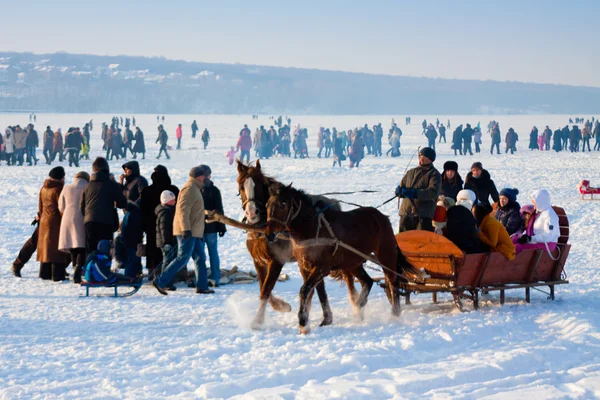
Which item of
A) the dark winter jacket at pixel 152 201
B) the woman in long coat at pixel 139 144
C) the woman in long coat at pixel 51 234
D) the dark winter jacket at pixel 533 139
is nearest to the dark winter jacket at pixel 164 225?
the dark winter jacket at pixel 152 201

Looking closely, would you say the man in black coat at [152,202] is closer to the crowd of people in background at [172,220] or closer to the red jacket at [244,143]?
the crowd of people in background at [172,220]

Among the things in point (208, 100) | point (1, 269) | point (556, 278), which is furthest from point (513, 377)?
point (208, 100)

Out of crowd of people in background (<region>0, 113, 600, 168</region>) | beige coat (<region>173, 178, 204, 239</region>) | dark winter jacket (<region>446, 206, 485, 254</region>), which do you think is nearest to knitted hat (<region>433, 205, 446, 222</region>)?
dark winter jacket (<region>446, 206, 485, 254</region>)

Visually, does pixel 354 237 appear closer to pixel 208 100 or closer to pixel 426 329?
pixel 426 329

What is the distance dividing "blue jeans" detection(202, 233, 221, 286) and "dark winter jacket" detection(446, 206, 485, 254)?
2943 mm

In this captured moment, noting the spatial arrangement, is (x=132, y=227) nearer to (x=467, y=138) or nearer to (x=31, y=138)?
(x=31, y=138)

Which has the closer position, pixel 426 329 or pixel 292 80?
pixel 426 329

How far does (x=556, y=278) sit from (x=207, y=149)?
33.1 meters

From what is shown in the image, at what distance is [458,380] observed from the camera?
20.6 ft

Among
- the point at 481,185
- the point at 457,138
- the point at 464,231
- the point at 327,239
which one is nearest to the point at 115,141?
the point at 457,138

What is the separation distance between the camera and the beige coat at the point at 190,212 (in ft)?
32.9

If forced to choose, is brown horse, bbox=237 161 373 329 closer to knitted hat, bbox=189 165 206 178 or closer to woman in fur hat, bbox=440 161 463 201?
knitted hat, bbox=189 165 206 178

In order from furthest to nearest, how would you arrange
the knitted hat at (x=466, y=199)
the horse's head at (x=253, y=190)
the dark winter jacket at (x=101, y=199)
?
the dark winter jacket at (x=101, y=199), the knitted hat at (x=466, y=199), the horse's head at (x=253, y=190)

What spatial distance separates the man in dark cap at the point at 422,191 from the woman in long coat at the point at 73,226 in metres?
3.76
